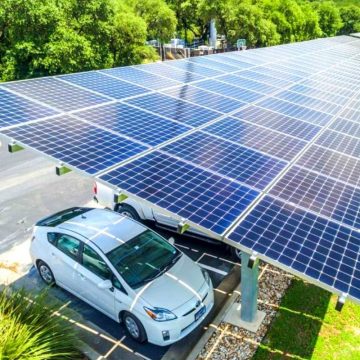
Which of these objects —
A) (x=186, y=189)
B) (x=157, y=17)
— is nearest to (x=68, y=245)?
(x=186, y=189)

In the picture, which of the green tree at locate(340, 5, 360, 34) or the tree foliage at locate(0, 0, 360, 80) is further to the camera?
the green tree at locate(340, 5, 360, 34)

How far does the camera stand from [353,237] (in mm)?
6438

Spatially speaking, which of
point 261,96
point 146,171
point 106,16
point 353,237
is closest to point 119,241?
point 146,171

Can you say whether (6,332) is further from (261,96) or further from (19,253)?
(261,96)

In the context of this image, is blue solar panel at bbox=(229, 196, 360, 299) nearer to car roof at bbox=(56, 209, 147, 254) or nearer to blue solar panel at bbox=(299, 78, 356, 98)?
car roof at bbox=(56, 209, 147, 254)

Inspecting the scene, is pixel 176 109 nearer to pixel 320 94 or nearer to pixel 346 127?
pixel 346 127

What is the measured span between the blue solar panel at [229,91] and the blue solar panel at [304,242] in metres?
6.39

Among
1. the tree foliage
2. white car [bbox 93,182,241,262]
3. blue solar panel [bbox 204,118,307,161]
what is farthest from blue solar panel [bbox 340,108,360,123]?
the tree foliage

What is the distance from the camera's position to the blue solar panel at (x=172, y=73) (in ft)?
45.8

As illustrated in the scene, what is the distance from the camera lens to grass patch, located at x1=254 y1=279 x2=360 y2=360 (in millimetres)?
7777

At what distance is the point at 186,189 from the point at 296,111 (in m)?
6.67

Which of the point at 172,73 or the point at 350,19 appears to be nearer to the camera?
the point at 172,73

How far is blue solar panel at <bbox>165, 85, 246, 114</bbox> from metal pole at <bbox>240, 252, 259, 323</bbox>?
485 centimetres

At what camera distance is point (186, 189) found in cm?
690
